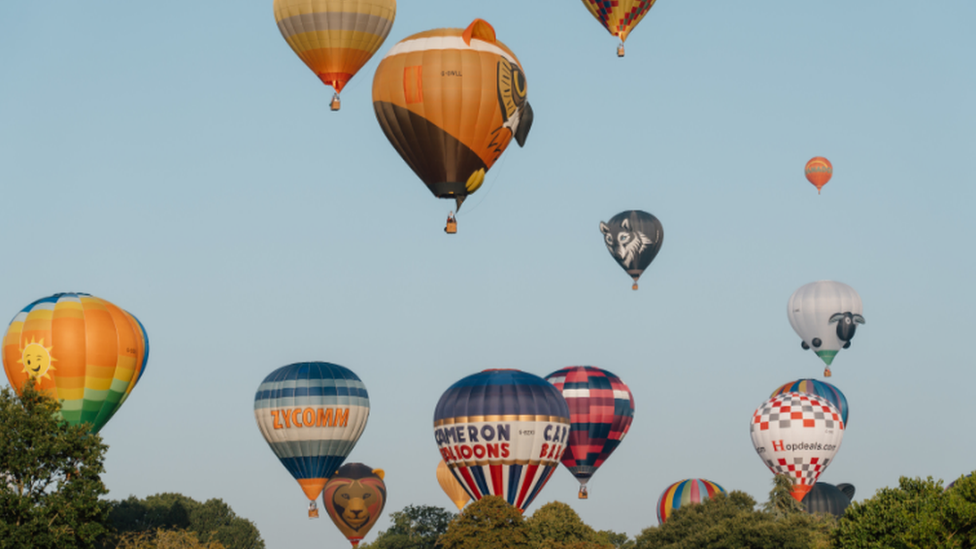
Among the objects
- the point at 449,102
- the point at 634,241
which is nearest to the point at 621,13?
the point at 449,102

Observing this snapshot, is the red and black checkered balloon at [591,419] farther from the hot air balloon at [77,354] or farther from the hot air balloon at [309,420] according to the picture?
the hot air balloon at [77,354]

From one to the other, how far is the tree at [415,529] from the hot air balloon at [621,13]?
115 ft

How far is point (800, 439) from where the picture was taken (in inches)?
2886

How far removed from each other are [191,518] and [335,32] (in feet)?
144

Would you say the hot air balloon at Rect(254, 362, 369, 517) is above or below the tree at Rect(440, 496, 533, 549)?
above

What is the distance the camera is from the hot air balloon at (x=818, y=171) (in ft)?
298

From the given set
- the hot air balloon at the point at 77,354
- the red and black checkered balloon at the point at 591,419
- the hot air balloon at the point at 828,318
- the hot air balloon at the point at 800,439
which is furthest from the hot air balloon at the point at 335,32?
the hot air balloon at the point at 828,318

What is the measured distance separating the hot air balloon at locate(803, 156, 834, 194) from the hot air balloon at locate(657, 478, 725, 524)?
20214mm

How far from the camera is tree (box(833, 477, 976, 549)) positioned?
4319 cm

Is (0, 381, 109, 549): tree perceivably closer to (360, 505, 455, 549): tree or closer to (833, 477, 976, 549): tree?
(833, 477, 976, 549): tree

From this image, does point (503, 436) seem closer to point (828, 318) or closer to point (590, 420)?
point (590, 420)

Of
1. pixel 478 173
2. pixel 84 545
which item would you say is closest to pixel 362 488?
pixel 478 173

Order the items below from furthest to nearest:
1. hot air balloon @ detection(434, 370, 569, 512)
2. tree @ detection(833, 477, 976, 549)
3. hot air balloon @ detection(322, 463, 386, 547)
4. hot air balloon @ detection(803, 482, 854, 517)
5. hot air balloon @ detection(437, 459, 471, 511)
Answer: hot air balloon @ detection(437, 459, 471, 511) → hot air balloon @ detection(322, 463, 386, 547) → hot air balloon @ detection(803, 482, 854, 517) → hot air balloon @ detection(434, 370, 569, 512) → tree @ detection(833, 477, 976, 549)

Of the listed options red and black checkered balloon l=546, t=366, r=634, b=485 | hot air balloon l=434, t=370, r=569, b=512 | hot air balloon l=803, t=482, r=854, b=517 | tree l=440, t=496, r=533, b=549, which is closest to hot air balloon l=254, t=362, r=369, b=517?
hot air balloon l=434, t=370, r=569, b=512
